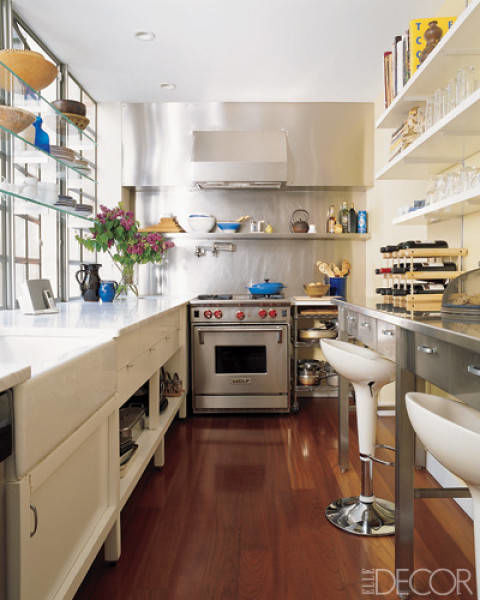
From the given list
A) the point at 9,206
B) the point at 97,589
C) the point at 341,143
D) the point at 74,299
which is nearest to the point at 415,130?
the point at 341,143

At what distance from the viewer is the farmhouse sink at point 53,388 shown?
3.28 feet

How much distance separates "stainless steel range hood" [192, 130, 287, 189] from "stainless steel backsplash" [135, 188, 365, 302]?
1.06ft

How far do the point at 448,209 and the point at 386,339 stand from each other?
817 millimetres

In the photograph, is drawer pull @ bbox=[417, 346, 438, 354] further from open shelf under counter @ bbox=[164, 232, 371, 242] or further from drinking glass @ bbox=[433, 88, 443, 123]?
open shelf under counter @ bbox=[164, 232, 371, 242]

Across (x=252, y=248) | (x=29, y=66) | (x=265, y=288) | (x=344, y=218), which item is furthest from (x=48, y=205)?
(x=344, y=218)

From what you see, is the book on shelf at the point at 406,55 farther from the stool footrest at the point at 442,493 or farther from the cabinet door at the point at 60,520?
the cabinet door at the point at 60,520

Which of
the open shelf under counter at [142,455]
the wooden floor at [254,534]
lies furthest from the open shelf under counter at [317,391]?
the open shelf under counter at [142,455]

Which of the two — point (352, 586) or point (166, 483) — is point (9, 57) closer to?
point (166, 483)

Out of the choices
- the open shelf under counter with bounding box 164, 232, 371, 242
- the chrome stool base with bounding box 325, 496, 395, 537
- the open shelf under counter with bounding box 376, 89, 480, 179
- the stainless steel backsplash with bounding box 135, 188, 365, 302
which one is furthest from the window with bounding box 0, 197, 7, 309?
the open shelf under counter with bounding box 376, 89, 480, 179

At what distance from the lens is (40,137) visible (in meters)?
2.19

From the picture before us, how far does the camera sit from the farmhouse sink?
100cm

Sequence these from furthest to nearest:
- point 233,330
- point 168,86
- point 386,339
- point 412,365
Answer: point 168,86 < point 233,330 < point 386,339 < point 412,365

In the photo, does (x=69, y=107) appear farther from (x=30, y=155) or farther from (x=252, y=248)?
(x=252, y=248)

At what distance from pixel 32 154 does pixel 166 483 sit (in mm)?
1729
